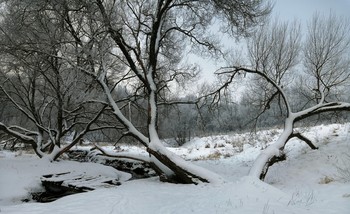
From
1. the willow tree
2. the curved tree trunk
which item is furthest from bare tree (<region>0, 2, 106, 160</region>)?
the curved tree trunk

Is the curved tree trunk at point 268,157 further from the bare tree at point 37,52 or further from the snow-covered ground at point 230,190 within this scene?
the bare tree at point 37,52

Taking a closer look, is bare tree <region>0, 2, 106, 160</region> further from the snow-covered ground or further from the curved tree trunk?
the curved tree trunk

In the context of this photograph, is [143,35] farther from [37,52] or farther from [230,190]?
[230,190]

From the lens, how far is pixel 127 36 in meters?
13.8

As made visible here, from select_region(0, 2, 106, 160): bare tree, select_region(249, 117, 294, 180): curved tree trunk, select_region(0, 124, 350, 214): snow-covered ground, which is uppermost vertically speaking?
select_region(0, 2, 106, 160): bare tree

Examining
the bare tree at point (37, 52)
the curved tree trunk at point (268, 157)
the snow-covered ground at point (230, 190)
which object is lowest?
the snow-covered ground at point (230, 190)

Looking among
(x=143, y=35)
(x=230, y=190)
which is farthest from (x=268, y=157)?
(x=143, y=35)

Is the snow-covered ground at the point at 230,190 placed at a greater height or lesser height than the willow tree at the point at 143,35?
lesser

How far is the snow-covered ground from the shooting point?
6141 mm

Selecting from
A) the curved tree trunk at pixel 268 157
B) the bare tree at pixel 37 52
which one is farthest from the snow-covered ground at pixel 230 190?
the bare tree at pixel 37 52

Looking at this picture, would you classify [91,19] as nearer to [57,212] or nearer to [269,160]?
[57,212]

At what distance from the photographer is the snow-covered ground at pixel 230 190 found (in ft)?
20.1

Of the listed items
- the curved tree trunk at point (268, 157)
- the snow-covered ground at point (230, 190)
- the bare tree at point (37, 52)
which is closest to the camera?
the snow-covered ground at point (230, 190)

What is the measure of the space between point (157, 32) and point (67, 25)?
3.72m
